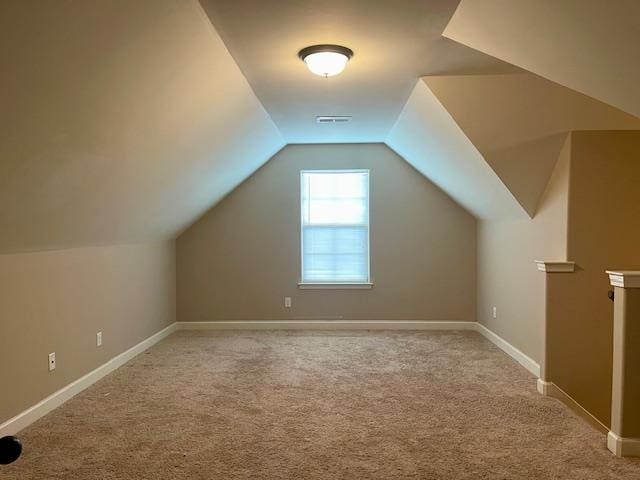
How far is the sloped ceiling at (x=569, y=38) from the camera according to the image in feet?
6.18

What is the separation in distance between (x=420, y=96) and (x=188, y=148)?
1854 millimetres

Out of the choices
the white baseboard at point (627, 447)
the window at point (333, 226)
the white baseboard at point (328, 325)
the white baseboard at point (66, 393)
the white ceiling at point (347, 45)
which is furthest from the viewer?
the window at point (333, 226)

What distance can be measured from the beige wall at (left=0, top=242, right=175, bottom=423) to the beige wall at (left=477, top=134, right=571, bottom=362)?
345cm


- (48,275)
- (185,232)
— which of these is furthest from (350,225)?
(48,275)

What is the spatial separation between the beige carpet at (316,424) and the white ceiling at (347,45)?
2282mm

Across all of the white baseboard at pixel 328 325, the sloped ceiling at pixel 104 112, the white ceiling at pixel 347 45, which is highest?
the white ceiling at pixel 347 45

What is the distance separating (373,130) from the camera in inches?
210

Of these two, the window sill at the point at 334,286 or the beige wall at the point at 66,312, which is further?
the window sill at the point at 334,286

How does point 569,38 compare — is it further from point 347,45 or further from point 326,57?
point 326,57

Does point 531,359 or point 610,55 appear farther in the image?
point 531,359

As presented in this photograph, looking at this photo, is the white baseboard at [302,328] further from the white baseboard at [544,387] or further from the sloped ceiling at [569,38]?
the sloped ceiling at [569,38]

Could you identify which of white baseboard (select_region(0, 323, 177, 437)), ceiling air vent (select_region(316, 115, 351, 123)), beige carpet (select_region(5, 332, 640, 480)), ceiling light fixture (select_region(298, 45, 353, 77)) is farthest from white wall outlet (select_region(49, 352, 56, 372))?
ceiling air vent (select_region(316, 115, 351, 123))

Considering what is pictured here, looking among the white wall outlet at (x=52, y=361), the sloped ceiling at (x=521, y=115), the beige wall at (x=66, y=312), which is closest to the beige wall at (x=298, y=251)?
the beige wall at (x=66, y=312)

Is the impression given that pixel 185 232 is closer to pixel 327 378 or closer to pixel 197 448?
pixel 327 378
